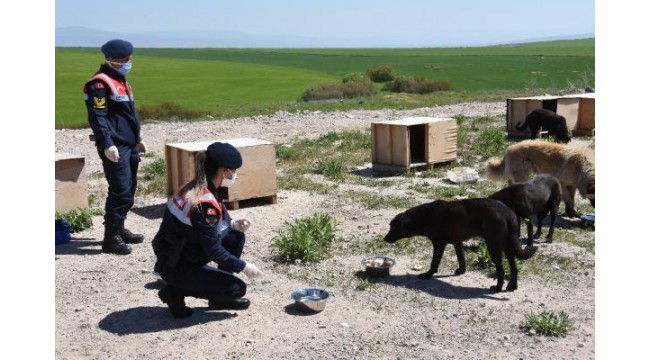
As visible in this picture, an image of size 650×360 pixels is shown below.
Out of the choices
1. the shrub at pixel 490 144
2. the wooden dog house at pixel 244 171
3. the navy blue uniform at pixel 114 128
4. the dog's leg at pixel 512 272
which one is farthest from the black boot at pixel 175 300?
the shrub at pixel 490 144

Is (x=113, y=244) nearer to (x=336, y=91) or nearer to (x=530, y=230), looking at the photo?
(x=530, y=230)

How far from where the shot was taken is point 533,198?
865 centimetres

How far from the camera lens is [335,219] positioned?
9.91m

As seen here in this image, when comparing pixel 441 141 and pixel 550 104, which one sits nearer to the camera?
pixel 441 141

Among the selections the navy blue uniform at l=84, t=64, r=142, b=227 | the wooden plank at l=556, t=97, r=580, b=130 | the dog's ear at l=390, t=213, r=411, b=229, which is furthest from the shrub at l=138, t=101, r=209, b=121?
the dog's ear at l=390, t=213, r=411, b=229

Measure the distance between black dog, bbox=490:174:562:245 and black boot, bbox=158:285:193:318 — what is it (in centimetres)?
363

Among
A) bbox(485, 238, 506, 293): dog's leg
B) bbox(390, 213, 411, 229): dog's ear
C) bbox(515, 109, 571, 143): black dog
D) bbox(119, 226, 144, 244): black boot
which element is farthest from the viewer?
bbox(515, 109, 571, 143): black dog

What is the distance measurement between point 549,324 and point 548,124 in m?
10.6

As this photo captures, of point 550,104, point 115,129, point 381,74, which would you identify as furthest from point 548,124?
point 381,74

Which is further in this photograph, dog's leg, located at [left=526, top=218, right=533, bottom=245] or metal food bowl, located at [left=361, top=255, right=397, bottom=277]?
dog's leg, located at [left=526, top=218, right=533, bottom=245]

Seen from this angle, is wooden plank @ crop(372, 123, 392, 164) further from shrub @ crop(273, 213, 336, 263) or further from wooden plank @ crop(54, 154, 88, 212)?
wooden plank @ crop(54, 154, 88, 212)

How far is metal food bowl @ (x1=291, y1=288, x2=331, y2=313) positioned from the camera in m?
6.74

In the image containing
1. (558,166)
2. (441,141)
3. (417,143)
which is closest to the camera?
(558,166)

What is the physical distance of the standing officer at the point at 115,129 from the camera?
8414mm
